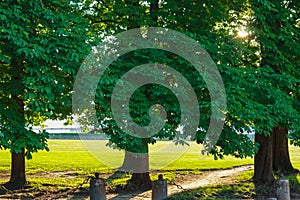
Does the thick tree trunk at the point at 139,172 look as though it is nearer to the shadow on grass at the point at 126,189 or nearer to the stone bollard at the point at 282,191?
the shadow on grass at the point at 126,189

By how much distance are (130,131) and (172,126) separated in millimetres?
1235

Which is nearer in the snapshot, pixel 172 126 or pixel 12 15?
pixel 12 15

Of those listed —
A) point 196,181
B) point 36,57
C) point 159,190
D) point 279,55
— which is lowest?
point 196,181

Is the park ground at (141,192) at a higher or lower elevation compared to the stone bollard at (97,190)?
lower

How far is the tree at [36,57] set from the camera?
758 cm

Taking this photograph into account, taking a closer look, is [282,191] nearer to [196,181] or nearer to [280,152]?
[196,181]

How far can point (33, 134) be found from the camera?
27.2 feet

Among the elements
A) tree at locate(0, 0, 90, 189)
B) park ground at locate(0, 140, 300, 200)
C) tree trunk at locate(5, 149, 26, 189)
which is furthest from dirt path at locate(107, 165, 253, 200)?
tree at locate(0, 0, 90, 189)

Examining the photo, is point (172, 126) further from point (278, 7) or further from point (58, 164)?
point (58, 164)

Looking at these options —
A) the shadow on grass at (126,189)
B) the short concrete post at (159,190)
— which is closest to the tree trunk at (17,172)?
the shadow on grass at (126,189)

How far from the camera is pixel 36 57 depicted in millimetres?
7746

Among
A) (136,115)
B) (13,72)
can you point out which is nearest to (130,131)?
(136,115)

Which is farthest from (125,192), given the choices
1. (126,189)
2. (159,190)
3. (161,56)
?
(159,190)

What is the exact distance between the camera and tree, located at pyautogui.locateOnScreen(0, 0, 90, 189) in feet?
24.9
